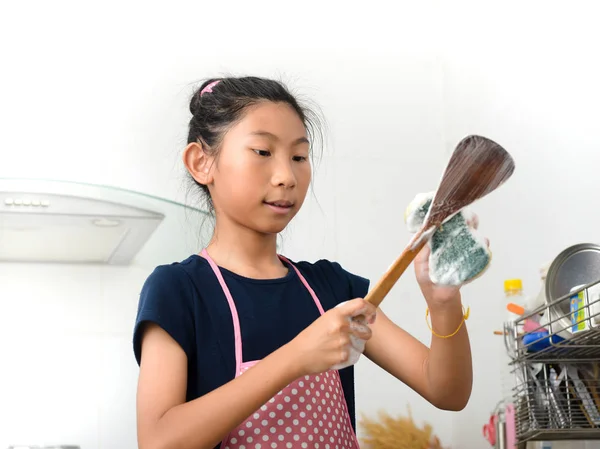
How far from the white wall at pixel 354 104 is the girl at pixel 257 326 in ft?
2.69

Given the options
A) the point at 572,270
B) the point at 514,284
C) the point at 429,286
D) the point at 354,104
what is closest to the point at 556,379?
the point at 572,270

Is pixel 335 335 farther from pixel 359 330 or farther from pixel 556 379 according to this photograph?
pixel 556 379

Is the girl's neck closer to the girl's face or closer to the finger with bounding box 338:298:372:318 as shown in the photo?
the girl's face

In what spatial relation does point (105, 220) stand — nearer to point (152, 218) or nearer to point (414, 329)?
point (152, 218)

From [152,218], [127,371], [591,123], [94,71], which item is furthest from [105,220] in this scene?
[591,123]

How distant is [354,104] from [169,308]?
54.1 inches

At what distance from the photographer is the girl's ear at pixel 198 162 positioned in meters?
1.00

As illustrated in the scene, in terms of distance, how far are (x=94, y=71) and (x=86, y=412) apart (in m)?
0.97

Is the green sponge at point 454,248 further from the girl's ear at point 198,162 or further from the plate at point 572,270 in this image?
the plate at point 572,270

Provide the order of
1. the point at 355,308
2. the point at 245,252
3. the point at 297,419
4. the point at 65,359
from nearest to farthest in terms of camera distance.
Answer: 1. the point at 355,308
2. the point at 297,419
3. the point at 245,252
4. the point at 65,359

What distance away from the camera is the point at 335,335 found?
28.2 inches

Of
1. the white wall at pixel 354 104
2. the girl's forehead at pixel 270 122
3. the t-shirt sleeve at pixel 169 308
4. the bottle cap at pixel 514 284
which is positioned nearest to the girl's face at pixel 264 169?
the girl's forehead at pixel 270 122

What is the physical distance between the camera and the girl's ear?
1005 mm

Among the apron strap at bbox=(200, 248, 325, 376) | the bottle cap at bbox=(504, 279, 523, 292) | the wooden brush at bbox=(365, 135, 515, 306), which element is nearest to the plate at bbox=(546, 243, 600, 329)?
the bottle cap at bbox=(504, 279, 523, 292)
